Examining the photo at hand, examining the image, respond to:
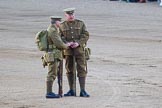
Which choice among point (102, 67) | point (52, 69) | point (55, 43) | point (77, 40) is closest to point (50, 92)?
point (52, 69)

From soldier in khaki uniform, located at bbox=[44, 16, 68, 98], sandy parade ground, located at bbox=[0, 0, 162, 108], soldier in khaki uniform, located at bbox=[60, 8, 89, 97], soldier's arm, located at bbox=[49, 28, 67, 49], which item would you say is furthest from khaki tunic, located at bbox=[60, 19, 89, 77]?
sandy parade ground, located at bbox=[0, 0, 162, 108]

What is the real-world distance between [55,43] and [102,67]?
5945mm

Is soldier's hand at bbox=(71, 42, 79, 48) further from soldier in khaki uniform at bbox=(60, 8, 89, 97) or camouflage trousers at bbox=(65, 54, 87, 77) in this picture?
camouflage trousers at bbox=(65, 54, 87, 77)

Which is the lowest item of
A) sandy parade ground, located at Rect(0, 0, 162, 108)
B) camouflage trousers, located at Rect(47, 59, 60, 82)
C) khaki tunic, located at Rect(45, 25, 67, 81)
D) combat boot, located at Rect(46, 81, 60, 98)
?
sandy parade ground, located at Rect(0, 0, 162, 108)

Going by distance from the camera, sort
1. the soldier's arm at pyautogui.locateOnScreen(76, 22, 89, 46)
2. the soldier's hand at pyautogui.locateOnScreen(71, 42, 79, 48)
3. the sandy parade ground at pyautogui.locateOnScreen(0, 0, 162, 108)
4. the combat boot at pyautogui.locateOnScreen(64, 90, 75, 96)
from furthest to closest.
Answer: the combat boot at pyautogui.locateOnScreen(64, 90, 75, 96) < the soldier's arm at pyautogui.locateOnScreen(76, 22, 89, 46) < the soldier's hand at pyautogui.locateOnScreen(71, 42, 79, 48) < the sandy parade ground at pyautogui.locateOnScreen(0, 0, 162, 108)

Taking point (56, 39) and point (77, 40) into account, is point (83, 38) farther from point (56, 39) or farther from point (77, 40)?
point (56, 39)

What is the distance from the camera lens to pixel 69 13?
47.4 ft

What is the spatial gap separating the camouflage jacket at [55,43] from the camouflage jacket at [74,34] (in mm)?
382

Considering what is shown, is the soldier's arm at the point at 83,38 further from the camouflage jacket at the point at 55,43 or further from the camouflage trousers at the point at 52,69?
the camouflage trousers at the point at 52,69

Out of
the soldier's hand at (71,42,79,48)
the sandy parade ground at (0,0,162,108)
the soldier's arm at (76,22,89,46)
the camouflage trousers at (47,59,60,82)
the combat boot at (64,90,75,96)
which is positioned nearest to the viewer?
the sandy parade ground at (0,0,162,108)

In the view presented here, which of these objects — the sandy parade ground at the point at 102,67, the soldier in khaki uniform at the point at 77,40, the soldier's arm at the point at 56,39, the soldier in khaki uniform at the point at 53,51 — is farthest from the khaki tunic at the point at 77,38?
the sandy parade ground at the point at 102,67

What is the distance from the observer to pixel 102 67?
785 inches

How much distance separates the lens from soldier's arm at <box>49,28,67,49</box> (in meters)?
14.1

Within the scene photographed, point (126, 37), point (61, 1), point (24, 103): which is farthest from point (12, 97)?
point (61, 1)
